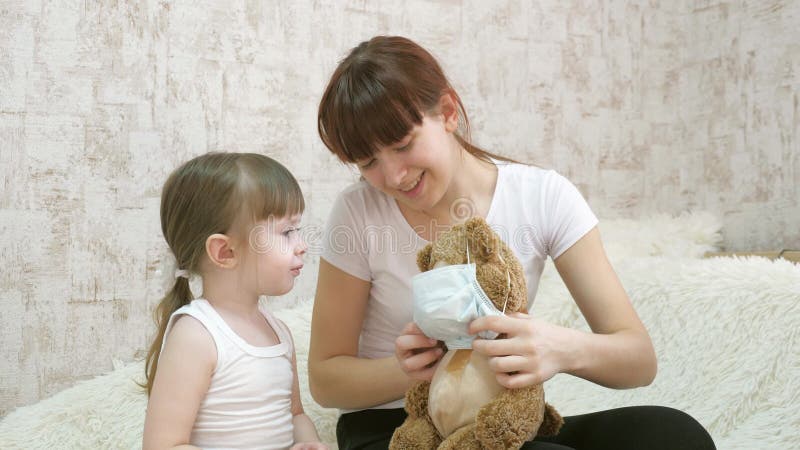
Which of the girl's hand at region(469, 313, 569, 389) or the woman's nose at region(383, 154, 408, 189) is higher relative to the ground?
the woman's nose at region(383, 154, 408, 189)

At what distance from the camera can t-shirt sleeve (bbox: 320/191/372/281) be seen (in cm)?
131

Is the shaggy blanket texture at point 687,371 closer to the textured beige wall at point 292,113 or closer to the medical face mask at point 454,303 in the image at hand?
the textured beige wall at point 292,113

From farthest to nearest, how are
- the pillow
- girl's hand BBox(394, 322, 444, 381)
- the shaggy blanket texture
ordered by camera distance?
1. the pillow
2. the shaggy blanket texture
3. girl's hand BBox(394, 322, 444, 381)

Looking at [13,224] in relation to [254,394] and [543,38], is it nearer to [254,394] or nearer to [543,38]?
[254,394]

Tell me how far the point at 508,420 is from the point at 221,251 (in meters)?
0.59

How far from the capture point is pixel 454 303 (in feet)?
3.05

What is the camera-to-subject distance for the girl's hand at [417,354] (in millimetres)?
1018

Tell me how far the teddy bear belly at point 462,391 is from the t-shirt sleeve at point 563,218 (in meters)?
0.36

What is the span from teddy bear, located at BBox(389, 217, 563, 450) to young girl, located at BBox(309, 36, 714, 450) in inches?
1.0

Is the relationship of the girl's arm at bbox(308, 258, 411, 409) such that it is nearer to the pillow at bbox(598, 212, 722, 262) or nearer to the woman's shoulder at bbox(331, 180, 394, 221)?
the woman's shoulder at bbox(331, 180, 394, 221)

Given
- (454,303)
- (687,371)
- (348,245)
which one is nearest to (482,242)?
(454,303)

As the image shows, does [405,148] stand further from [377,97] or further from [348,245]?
[348,245]

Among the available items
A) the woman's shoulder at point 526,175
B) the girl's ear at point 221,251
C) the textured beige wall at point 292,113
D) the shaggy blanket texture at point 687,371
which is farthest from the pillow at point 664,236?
the girl's ear at point 221,251

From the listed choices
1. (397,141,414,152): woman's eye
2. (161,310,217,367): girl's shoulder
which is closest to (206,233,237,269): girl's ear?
(161,310,217,367): girl's shoulder
